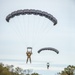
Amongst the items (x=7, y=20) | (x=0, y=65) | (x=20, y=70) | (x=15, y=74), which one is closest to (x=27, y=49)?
(x=7, y=20)

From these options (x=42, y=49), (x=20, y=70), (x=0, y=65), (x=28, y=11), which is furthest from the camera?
(x=20, y=70)

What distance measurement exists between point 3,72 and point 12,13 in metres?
66.2

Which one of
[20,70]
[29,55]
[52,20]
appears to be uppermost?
[20,70]

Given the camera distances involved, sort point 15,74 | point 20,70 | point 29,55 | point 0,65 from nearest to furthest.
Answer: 1. point 29,55
2. point 0,65
3. point 15,74
4. point 20,70

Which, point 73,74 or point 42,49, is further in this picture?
point 73,74

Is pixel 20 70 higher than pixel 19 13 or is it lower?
higher

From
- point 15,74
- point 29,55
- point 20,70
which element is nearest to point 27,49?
point 29,55

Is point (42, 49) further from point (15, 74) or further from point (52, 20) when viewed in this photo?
point (15, 74)

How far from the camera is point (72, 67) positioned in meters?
113

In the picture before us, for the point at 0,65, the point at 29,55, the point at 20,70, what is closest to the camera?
the point at 29,55

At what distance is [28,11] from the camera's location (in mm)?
45219

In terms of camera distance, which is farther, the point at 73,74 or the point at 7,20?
the point at 73,74

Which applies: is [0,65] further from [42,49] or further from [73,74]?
[42,49]

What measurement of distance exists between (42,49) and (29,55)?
7.62 meters
